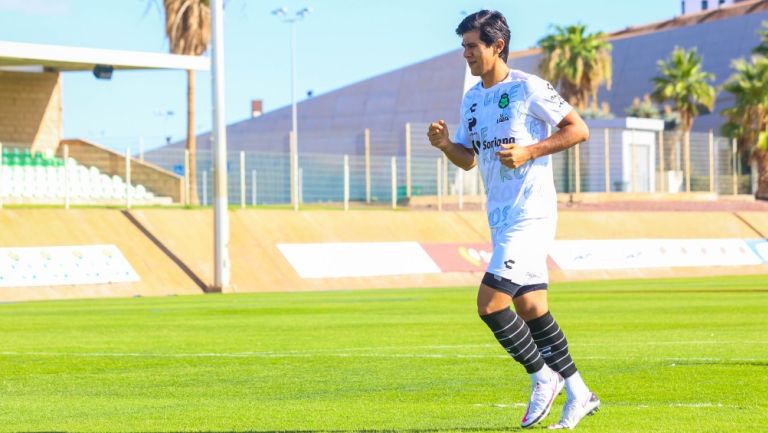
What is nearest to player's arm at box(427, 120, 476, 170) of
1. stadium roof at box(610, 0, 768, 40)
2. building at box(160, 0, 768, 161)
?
building at box(160, 0, 768, 161)

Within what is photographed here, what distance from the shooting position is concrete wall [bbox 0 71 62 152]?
156 feet

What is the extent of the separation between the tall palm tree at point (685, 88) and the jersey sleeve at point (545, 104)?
2810 inches

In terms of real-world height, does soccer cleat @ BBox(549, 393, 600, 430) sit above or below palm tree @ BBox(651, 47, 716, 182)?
below

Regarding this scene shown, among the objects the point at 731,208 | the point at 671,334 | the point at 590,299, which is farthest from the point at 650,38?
the point at 671,334

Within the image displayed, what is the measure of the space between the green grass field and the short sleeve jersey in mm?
1252

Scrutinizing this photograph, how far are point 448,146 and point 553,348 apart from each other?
1.36 meters

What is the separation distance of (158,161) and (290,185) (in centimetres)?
392

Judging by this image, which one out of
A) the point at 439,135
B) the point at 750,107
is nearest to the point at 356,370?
the point at 439,135

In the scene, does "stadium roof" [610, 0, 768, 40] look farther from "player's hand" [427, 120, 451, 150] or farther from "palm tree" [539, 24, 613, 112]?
"player's hand" [427, 120, 451, 150]

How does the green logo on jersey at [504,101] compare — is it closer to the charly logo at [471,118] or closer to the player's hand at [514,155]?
the charly logo at [471,118]

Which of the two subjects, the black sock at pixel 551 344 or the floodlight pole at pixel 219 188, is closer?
the black sock at pixel 551 344

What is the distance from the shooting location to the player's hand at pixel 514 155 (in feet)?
25.7

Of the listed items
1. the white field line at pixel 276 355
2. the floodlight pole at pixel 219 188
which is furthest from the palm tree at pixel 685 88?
the white field line at pixel 276 355

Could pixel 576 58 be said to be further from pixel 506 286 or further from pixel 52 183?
pixel 506 286
